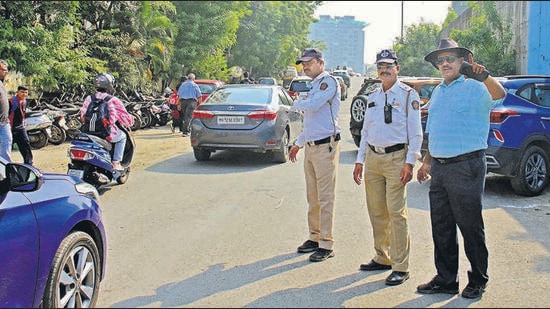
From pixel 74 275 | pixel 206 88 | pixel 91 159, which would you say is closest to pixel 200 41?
pixel 206 88

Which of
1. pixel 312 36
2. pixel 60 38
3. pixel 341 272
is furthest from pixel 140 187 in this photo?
pixel 60 38

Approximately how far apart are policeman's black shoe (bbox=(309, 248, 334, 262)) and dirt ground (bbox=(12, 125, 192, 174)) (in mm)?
6056

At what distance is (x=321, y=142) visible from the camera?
538 cm

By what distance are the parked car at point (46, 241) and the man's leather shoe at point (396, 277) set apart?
2.24m

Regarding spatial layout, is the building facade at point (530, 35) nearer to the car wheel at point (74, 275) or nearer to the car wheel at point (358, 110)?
the car wheel at point (358, 110)

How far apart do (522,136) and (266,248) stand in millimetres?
4412

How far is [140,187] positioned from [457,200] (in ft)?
18.7

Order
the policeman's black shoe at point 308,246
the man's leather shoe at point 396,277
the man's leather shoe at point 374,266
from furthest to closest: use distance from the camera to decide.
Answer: the policeman's black shoe at point 308,246, the man's leather shoe at point 374,266, the man's leather shoe at point 396,277

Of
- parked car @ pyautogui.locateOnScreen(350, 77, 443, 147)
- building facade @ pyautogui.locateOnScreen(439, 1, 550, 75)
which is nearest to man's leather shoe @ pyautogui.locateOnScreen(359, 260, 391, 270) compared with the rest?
parked car @ pyautogui.locateOnScreen(350, 77, 443, 147)

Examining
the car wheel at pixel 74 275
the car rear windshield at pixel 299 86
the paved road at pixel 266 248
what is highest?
the car rear windshield at pixel 299 86

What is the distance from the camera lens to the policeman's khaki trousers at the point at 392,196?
182 inches

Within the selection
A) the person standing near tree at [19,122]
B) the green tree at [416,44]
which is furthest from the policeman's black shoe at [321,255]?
the green tree at [416,44]

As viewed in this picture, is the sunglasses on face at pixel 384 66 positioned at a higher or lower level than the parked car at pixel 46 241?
higher

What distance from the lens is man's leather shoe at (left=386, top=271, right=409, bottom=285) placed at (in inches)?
179
